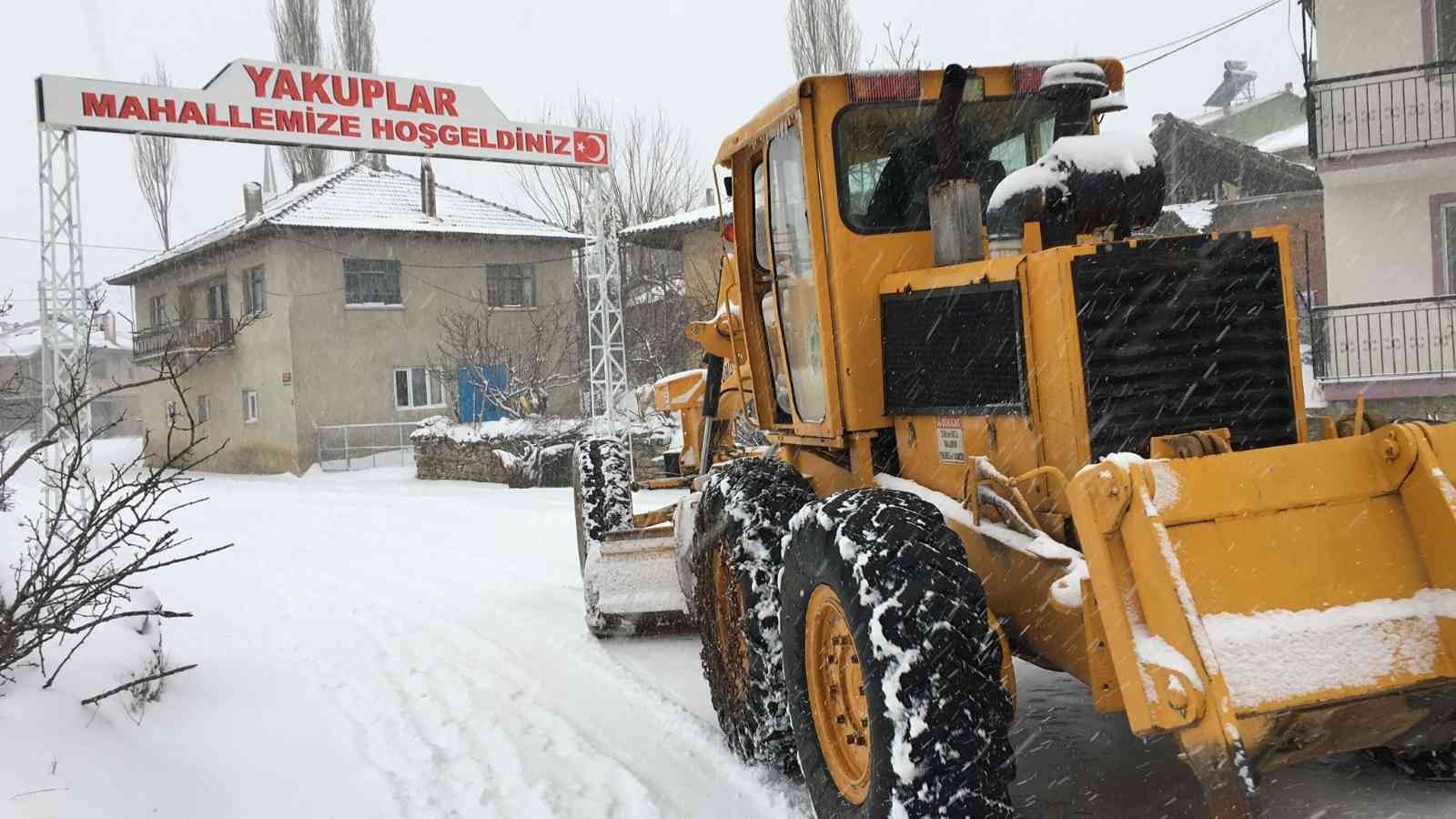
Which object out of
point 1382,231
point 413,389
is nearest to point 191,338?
point 413,389

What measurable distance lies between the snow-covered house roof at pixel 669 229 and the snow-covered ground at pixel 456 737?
22604mm

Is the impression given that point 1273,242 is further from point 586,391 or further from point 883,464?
point 586,391

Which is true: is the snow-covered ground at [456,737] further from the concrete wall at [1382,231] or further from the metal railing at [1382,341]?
the concrete wall at [1382,231]

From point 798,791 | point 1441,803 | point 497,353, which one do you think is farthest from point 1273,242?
point 497,353

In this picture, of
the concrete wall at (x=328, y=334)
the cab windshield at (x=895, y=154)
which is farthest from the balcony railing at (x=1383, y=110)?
the concrete wall at (x=328, y=334)

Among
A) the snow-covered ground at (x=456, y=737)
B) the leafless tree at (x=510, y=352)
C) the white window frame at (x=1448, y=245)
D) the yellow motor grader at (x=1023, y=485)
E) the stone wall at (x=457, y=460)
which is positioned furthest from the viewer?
the leafless tree at (x=510, y=352)

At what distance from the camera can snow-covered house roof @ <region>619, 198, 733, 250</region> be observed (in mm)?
30891

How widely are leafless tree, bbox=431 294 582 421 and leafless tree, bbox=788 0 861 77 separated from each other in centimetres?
877

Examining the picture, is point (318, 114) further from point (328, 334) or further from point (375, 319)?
point (375, 319)

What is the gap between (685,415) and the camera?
28.2 feet

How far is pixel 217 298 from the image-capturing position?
105 feet

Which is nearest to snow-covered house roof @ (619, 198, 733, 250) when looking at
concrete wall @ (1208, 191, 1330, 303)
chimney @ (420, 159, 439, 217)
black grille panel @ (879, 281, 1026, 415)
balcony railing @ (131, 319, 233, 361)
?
chimney @ (420, 159, 439, 217)

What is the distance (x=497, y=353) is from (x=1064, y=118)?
22029 millimetres

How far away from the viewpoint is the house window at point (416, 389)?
1167 inches
